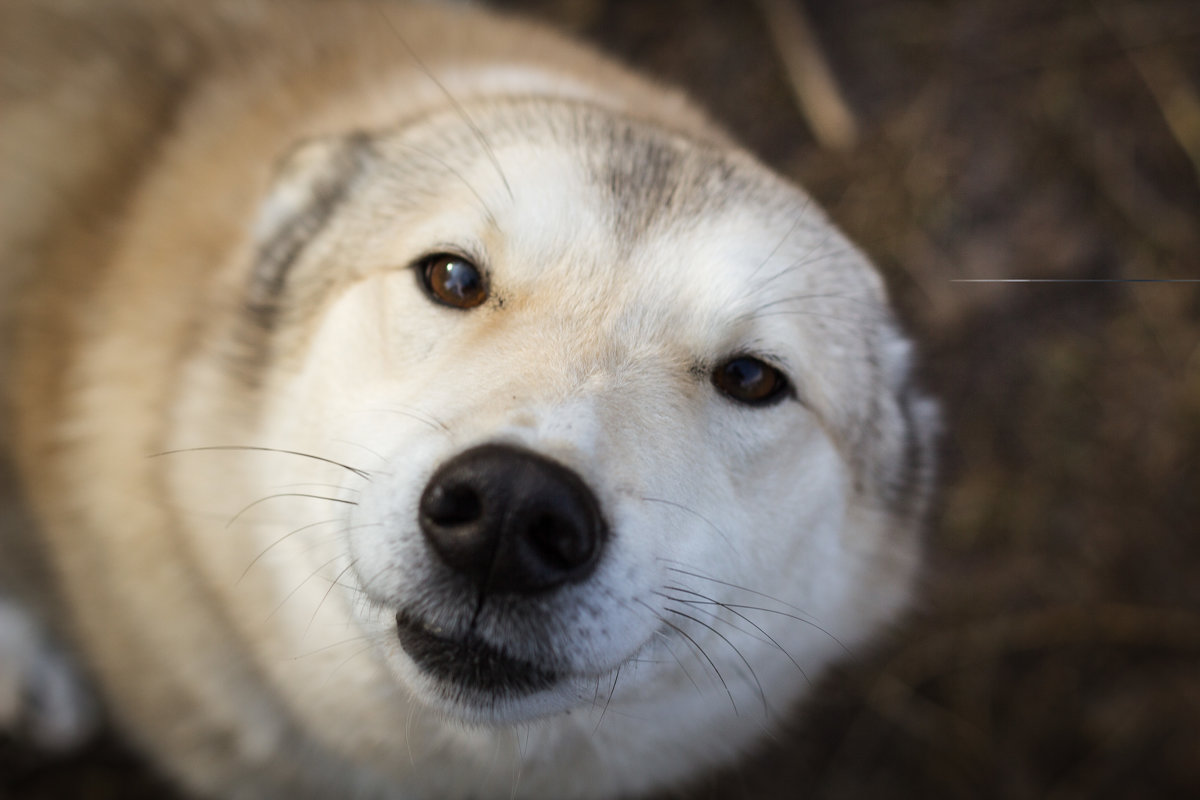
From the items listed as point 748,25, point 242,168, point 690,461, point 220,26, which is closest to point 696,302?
point 690,461

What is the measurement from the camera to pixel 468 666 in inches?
56.3

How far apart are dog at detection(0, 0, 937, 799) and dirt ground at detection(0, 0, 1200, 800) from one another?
123cm

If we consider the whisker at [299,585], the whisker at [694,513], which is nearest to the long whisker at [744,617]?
the whisker at [694,513]

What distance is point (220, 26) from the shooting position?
2432mm

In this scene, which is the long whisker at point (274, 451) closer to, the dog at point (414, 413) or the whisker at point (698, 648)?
the dog at point (414, 413)

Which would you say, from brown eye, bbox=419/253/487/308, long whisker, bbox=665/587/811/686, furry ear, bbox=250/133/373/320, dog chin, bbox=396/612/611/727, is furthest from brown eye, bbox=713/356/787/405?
furry ear, bbox=250/133/373/320

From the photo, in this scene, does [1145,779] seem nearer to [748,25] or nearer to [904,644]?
[904,644]

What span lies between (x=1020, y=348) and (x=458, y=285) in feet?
9.12

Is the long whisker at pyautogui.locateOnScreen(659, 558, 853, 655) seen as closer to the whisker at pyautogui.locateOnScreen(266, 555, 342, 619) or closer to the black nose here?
the black nose

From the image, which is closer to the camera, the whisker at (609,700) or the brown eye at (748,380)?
the whisker at (609,700)

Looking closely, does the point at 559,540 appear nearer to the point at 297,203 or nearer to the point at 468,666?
the point at 468,666

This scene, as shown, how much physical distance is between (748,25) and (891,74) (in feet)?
2.25

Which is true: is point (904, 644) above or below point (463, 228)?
below

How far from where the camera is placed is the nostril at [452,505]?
1.25m
